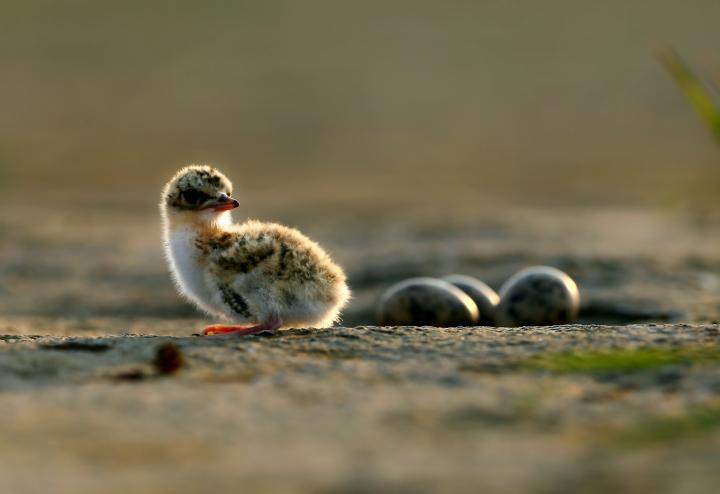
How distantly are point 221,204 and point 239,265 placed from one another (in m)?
0.29

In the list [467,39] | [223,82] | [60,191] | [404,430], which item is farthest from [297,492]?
[467,39]

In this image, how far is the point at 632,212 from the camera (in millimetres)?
11391

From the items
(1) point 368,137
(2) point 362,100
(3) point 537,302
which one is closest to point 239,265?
(3) point 537,302

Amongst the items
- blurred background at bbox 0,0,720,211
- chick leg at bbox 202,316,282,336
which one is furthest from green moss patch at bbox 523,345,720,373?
blurred background at bbox 0,0,720,211

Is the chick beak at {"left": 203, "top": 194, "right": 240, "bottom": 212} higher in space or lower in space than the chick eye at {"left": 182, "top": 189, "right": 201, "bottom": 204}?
lower

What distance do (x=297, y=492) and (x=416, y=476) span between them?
239 mm

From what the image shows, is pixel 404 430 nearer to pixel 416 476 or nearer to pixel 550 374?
pixel 416 476

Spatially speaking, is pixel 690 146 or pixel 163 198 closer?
pixel 163 198

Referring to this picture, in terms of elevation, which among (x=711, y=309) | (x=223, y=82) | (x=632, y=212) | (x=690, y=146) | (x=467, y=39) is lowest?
(x=711, y=309)

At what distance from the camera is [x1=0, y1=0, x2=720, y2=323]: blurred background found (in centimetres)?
814

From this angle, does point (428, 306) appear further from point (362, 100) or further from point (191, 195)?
point (362, 100)

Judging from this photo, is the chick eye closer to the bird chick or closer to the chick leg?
the bird chick

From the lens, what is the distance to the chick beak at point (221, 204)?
4414 millimetres

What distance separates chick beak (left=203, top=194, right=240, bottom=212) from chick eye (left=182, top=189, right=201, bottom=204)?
0.06 meters
